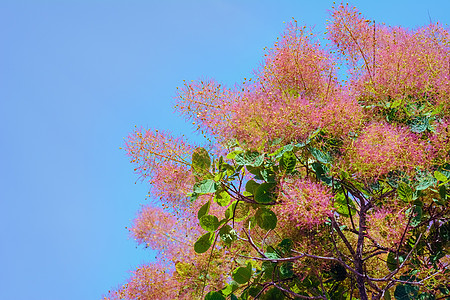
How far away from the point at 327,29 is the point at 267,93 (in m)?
0.56

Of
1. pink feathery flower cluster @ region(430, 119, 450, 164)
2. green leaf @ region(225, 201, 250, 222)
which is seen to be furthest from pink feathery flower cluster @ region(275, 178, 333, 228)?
pink feathery flower cluster @ region(430, 119, 450, 164)

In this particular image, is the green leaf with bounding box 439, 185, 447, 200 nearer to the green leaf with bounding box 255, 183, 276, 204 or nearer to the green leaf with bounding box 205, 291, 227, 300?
the green leaf with bounding box 255, 183, 276, 204

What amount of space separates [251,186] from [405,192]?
663mm

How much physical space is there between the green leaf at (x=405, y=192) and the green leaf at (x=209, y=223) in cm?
81

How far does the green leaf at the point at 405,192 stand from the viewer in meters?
1.91

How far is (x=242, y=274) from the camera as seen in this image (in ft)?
7.32

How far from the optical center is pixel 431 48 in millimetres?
2500

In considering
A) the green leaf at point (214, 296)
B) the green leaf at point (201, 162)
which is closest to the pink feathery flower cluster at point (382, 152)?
the green leaf at point (201, 162)

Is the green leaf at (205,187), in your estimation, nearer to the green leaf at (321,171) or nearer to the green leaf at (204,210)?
the green leaf at (204,210)

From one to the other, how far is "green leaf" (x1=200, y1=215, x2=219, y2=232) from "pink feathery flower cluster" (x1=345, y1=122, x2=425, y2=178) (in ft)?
2.16

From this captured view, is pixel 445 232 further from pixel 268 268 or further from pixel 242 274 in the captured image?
pixel 242 274

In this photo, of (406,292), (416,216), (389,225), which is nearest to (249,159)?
(389,225)

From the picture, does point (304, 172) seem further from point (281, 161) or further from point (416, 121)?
point (416, 121)

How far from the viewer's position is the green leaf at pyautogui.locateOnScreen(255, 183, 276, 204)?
80.0 inches
